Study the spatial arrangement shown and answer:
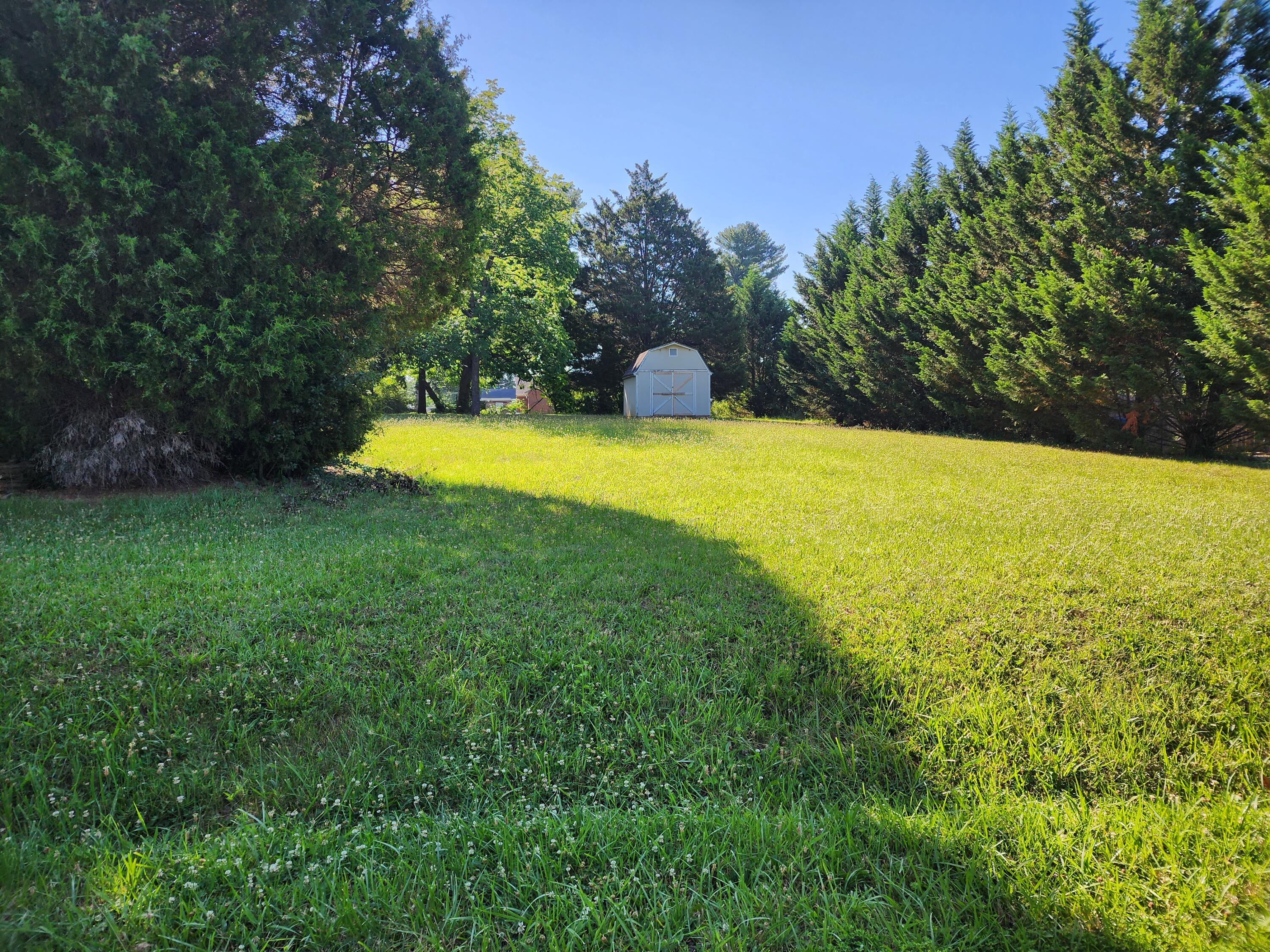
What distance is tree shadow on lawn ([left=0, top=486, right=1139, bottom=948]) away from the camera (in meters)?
1.68

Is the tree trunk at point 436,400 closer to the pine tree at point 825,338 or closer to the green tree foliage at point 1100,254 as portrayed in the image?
the pine tree at point 825,338

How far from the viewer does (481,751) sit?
2408 mm

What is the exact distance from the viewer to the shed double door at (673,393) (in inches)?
1140

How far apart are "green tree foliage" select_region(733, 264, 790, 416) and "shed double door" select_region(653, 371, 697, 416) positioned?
7.58 m

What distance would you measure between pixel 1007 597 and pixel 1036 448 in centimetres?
1299

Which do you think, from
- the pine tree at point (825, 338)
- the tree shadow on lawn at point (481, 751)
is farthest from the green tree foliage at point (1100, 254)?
the tree shadow on lawn at point (481, 751)

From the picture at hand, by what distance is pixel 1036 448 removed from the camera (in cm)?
1418

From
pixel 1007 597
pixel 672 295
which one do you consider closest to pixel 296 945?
pixel 1007 597

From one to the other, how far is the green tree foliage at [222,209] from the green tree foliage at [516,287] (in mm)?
14516

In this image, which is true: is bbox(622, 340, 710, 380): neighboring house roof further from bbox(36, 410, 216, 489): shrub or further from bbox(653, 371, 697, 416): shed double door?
bbox(36, 410, 216, 489): shrub

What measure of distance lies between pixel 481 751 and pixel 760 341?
36.1 metres

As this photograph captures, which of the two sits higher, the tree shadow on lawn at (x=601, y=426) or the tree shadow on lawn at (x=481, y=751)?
the tree shadow on lawn at (x=601, y=426)

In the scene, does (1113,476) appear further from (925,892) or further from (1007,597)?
(925,892)

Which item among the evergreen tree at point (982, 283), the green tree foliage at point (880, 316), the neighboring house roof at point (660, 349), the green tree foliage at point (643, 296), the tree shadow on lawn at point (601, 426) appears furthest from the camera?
the green tree foliage at point (643, 296)
